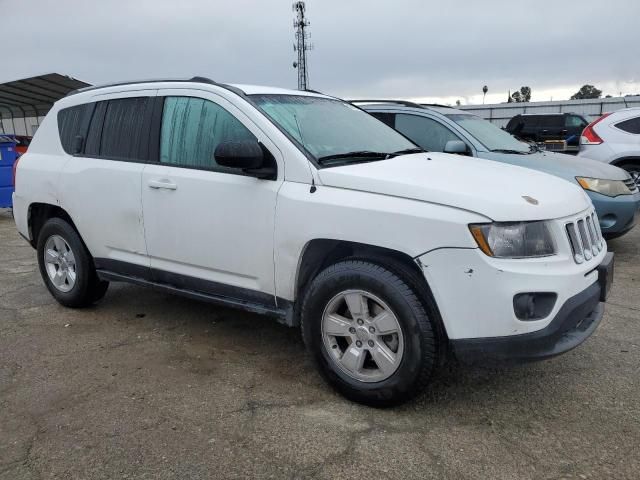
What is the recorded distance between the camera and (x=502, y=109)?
2894 cm

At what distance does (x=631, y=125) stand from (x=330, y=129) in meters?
7.17

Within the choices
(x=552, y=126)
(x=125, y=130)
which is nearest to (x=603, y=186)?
(x=125, y=130)

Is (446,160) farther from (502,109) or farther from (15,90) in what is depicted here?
(502,109)

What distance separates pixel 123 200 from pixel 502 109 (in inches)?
1106

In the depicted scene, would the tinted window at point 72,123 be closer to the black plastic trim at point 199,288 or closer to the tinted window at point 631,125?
the black plastic trim at point 199,288

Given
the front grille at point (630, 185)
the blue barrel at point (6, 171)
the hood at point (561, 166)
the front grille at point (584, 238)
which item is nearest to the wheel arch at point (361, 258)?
the front grille at point (584, 238)

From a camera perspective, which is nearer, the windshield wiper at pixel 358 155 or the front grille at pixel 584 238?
the front grille at pixel 584 238

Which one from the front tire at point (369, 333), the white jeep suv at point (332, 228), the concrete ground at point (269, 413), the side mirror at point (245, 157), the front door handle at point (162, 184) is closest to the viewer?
the concrete ground at point (269, 413)

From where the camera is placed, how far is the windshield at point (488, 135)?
21.4 feet

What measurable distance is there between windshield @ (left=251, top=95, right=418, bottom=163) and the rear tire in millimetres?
2017

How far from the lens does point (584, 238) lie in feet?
9.78

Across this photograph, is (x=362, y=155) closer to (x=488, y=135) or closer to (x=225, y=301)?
(x=225, y=301)

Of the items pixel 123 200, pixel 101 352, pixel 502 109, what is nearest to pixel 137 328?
pixel 101 352

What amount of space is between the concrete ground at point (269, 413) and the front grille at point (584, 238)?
2.72 ft
